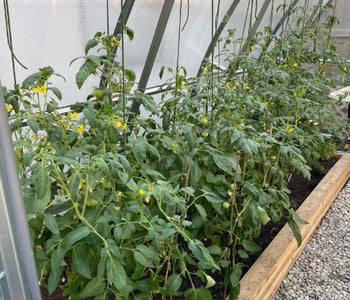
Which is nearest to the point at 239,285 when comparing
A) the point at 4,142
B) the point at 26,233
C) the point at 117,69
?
the point at 117,69

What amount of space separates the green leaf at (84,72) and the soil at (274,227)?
2.70 feet

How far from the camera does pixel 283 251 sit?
1.79m

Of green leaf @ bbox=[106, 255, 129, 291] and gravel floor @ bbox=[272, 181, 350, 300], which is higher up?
green leaf @ bbox=[106, 255, 129, 291]

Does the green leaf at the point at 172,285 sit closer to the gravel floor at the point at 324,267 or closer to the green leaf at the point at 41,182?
the green leaf at the point at 41,182

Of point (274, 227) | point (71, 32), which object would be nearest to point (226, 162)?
point (274, 227)

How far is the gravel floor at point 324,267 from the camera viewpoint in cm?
185

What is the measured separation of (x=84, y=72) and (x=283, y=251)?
1.24m

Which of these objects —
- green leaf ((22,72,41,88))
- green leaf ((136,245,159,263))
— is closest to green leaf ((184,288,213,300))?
green leaf ((136,245,159,263))

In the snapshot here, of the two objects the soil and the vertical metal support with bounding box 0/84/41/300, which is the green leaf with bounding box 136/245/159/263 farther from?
the soil

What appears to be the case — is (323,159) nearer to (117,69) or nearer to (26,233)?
(117,69)

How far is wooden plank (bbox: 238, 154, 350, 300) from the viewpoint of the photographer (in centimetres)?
157

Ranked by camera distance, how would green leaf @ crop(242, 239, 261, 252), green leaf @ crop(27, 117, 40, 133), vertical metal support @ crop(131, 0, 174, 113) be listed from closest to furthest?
green leaf @ crop(27, 117, 40, 133) → green leaf @ crop(242, 239, 261, 252) → vertical metal support @ crop(131, 0, 174, 113)

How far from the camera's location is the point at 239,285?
56.4 inches

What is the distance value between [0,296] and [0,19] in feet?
4.67
